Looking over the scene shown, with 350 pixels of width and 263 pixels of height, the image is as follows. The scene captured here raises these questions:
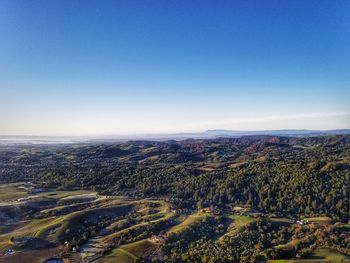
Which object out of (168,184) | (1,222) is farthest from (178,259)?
(168,184)

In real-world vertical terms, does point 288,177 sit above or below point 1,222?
above

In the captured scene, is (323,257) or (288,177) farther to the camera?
(288,177)

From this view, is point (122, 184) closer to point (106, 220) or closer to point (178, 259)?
point (106, 220)

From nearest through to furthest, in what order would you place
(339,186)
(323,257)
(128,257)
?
1. (323,257)
2. (128,257)
3. (339,186)

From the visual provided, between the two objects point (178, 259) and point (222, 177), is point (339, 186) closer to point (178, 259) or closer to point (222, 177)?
point (222, 177)

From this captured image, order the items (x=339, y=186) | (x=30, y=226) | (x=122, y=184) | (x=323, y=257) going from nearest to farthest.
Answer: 1. (x=323, y=257)
2. (x=30, y=226)
3. (x=339, y=186)
4. (x=122, y=184)

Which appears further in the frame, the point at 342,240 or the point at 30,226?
the point at 30,226

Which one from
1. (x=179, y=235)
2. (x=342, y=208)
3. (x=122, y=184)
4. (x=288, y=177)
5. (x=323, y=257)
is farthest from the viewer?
(x=122, y=184)

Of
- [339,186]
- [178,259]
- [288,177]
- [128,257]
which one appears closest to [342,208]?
[339,186]

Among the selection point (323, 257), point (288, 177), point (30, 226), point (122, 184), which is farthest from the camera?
point (122, 184)
